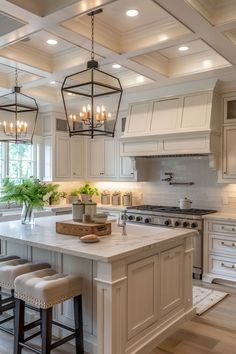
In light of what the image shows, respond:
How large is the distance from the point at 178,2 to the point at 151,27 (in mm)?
901

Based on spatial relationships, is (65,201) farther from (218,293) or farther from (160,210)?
(218,293)

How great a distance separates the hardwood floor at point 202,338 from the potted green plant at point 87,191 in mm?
3301

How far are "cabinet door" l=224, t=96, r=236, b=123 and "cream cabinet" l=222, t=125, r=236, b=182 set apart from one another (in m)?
0.12

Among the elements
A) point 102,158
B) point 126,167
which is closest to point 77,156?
point 102,158

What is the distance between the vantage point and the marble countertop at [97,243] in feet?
8.36

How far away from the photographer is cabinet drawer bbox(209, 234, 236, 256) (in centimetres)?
463

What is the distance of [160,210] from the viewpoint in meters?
5.33

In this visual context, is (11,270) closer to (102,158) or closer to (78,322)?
(78,322)

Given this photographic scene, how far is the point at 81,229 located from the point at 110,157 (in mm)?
3594

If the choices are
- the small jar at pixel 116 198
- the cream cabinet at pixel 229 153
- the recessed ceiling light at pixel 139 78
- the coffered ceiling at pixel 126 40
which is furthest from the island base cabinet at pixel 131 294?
the small jar at pixel 116 198

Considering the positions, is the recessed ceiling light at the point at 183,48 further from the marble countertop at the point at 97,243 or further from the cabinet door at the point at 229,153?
the marble countertop at the point at 97,243

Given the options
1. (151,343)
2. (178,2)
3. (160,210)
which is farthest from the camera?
(160,210)

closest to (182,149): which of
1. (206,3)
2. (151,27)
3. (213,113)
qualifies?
(213,113)

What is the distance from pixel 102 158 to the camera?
6715 mm
